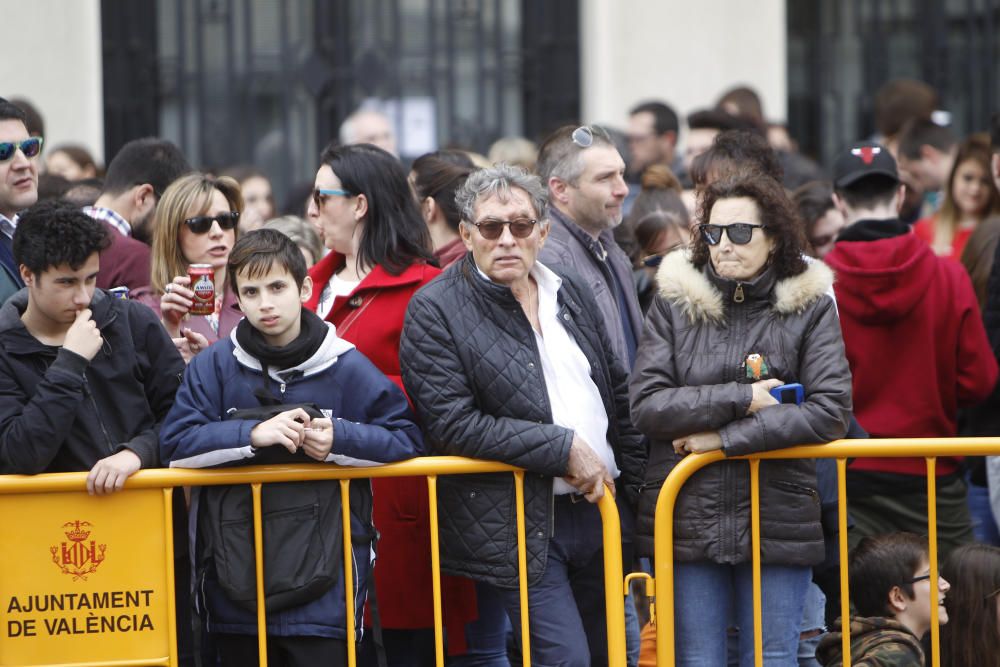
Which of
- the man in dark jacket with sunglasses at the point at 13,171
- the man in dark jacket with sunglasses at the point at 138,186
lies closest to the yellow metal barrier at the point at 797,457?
the man in dark jacket with sunglasses at the point at 138,186

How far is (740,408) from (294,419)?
4.48ft

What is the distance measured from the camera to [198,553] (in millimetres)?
4656

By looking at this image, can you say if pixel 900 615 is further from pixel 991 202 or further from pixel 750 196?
pixel 991 202

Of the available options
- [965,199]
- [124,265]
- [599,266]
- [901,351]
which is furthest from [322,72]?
[901,351]

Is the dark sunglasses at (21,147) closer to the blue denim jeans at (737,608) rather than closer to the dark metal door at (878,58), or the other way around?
the blue denim jeans at (737,608)

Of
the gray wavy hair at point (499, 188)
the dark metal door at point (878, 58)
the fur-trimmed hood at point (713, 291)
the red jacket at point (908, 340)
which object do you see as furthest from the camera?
the dark metal door at point (878, 58)

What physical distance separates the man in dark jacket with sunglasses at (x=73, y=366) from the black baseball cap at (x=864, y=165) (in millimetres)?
2746

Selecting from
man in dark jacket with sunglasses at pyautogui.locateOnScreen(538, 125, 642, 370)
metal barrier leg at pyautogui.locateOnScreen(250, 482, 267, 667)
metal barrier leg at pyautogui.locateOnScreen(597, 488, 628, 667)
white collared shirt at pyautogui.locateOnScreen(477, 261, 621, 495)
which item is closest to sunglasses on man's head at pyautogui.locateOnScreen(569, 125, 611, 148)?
man in dark jacket with sunglasses at pyautogui.locateOnScreen(538, 125, 642, 370)

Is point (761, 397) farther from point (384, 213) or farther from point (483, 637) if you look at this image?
point (384, 213)

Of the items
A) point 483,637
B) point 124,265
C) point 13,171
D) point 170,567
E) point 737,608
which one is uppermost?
point 13,171

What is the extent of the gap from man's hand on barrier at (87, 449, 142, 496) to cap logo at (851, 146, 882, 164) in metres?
3.07

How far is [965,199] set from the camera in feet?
23.4

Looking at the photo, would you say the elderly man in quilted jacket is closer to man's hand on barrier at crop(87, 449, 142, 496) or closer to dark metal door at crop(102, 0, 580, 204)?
man's hand on barrier at crop(87, 449, 142, 496)

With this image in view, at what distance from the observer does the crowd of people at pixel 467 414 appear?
4633 millimetres
